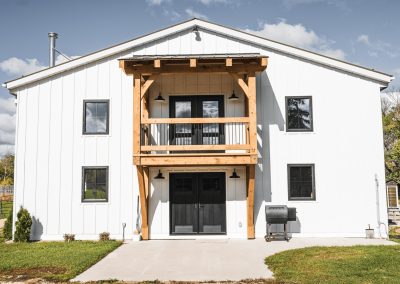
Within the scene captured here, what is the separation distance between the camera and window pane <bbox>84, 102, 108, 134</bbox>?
1188 centimetres

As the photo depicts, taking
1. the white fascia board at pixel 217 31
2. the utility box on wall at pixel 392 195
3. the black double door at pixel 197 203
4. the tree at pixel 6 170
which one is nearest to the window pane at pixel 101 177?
the black double door at pixel 197 203

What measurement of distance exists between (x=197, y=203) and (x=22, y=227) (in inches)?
210

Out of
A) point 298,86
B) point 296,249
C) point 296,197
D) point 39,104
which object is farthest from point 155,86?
point 296,249

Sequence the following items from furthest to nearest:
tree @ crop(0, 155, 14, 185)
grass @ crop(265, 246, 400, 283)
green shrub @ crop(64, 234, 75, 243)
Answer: tree @ crop(0, 155, 14, 185) < green shrub @ crop(64, 234, 75, 243) < grass @ crop(265, 246, 400, 283)

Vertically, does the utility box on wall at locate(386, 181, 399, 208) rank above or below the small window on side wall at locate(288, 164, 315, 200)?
below

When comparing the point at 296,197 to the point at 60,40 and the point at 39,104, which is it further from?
the point at 60,40

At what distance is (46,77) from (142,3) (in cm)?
403

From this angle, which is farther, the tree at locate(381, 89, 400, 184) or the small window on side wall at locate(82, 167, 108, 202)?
the tree at locate(381, 89, 400, 184)

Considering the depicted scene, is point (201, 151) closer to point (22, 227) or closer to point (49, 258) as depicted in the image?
point (49, 258)

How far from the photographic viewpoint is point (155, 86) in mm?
11992

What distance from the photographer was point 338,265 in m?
7.54

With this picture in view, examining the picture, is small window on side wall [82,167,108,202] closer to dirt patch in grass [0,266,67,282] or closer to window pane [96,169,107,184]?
window pane [96,169,107,184]

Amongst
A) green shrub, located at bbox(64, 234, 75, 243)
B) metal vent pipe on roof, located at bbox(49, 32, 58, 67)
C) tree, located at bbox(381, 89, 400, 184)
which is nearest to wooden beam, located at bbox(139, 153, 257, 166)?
green shrub, located at bbox(64, 234, 75, 243)

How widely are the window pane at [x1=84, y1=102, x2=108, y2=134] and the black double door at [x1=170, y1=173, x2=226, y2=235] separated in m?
2.78
